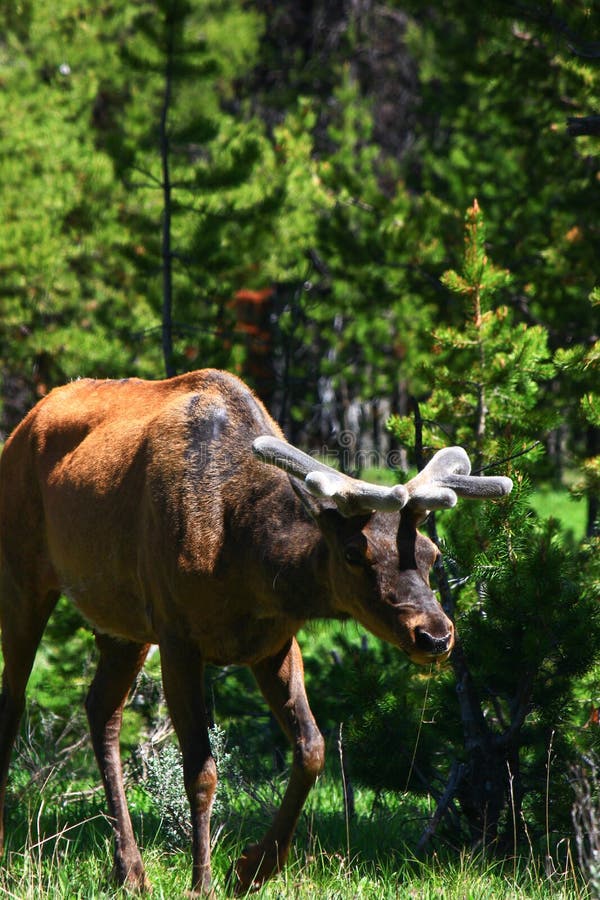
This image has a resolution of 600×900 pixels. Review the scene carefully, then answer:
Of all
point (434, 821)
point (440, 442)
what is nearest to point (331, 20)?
point (440, 442)

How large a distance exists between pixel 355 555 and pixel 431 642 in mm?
428

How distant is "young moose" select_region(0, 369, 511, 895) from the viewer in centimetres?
411

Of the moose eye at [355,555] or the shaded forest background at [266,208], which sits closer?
the moose eye at [355,555]

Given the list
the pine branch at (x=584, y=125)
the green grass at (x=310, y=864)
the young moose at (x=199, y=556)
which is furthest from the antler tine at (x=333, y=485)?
the pine branch at (x=584, y=125)

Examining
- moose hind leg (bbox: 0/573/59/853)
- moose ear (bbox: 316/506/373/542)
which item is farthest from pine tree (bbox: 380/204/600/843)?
moose hind leg (bbox: 0/573/59/853)

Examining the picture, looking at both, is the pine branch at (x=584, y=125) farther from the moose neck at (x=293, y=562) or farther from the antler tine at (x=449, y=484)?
the moose neck at (x=293, y=562)

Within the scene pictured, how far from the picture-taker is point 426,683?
5.39m

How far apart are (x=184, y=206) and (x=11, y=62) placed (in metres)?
9.40

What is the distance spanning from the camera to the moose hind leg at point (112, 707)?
5.35 m

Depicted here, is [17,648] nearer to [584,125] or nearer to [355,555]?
[355,555]

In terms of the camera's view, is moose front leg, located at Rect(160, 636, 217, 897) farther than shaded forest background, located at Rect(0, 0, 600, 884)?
No

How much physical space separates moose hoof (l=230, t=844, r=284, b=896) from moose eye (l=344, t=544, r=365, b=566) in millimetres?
1328

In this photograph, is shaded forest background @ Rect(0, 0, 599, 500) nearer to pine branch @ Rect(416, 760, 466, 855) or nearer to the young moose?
the young moose

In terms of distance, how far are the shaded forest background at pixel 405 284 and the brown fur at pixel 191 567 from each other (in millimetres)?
772
